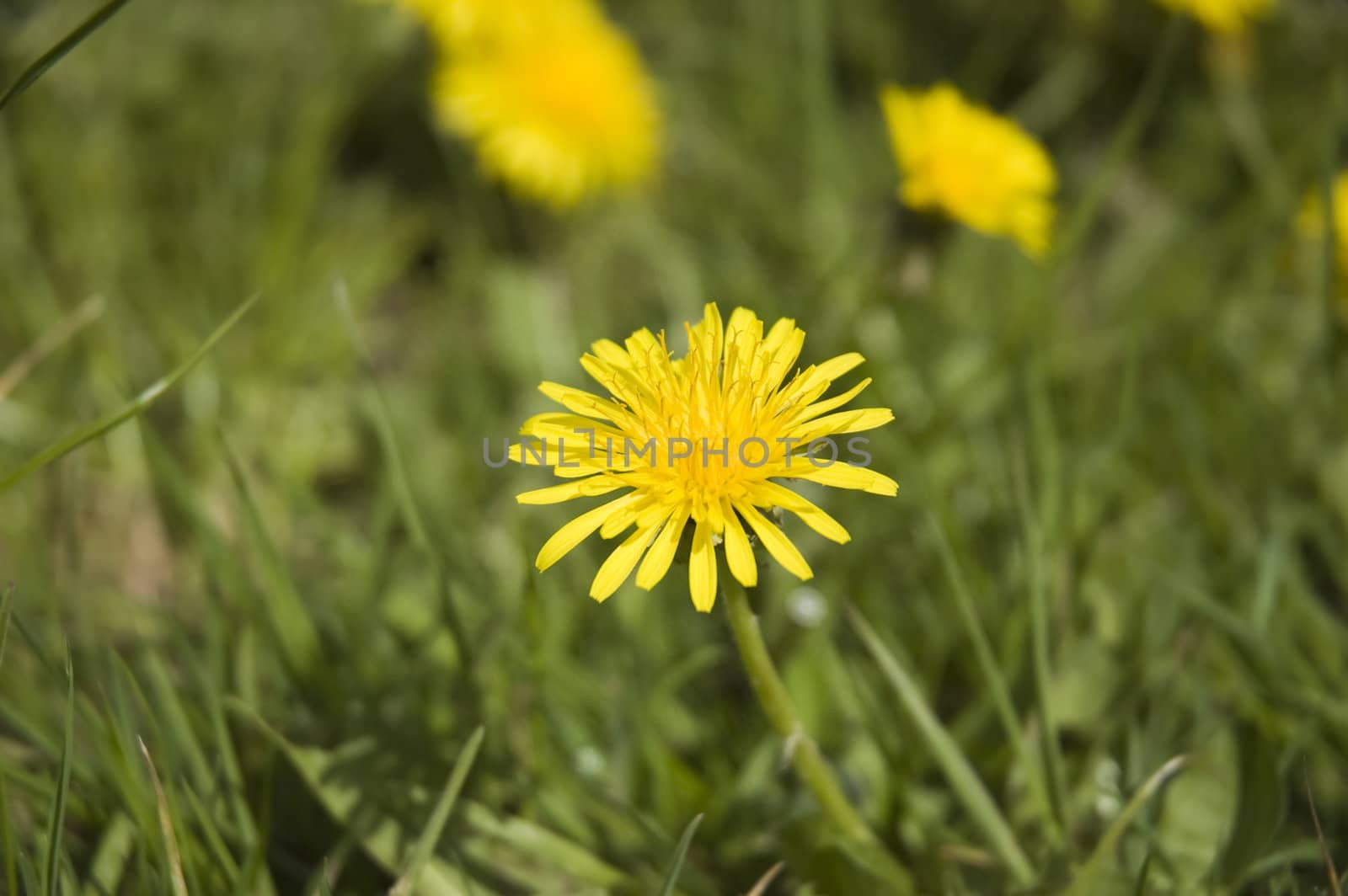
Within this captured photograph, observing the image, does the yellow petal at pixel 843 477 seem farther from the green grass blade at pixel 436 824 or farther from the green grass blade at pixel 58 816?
the green grass blade at pixel 58 816

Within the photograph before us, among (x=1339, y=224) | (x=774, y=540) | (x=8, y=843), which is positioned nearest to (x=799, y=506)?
(x=774, y=540)

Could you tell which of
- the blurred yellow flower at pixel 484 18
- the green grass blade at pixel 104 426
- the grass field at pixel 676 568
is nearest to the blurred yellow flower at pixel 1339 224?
the grass field at pixel 676 568

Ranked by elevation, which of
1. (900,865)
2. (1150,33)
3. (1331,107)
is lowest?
(900,865)

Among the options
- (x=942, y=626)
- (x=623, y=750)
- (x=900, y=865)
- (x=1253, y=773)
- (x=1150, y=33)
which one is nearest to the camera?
(x=1253, y=773)

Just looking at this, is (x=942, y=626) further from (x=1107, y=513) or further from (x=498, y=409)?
(x=498, y=409)

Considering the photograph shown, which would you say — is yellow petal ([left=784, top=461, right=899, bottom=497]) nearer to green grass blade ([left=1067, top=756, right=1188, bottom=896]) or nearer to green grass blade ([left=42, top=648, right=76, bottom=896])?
green grass blade ([left=1067, top=756, right=1188, bottom=896])

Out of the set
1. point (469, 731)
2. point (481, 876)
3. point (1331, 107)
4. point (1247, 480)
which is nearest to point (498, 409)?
point (469, 731)
